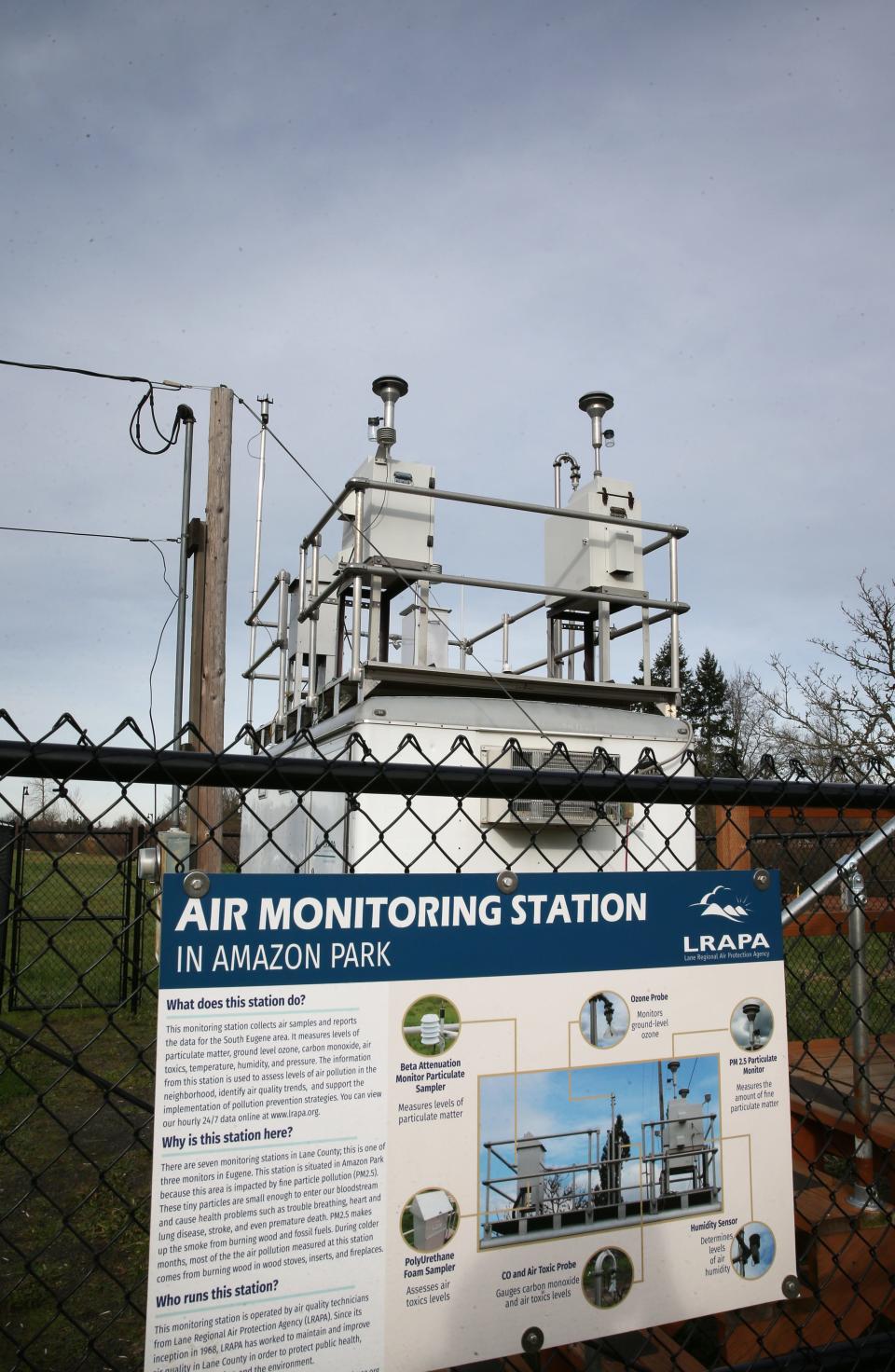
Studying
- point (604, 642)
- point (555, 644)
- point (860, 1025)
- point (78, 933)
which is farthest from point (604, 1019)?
point (78, 933)

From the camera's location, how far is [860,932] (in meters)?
2.94

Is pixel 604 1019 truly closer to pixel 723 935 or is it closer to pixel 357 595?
pixel 723 935

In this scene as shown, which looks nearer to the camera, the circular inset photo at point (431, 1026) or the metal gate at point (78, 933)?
the circular inset photo at point (431, 1026)

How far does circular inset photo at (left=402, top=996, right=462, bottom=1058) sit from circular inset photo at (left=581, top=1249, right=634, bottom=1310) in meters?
0.54

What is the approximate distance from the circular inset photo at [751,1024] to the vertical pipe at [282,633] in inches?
234

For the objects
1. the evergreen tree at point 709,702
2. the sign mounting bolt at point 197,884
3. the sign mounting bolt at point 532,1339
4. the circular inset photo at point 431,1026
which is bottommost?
the sign mounting bolt at point 532,1339

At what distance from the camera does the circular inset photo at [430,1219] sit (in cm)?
168

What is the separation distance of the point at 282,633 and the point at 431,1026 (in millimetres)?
6487

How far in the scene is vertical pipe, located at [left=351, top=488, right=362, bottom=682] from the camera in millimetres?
5430

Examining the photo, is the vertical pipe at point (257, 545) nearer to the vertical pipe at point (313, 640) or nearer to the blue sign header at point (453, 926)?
the vertical pipe at point (313, 640)

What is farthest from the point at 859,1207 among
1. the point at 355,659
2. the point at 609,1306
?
the point at 355,659

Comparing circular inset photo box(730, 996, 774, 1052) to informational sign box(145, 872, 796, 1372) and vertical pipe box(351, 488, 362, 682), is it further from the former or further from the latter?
vertical pipe box(351, 488, 362, 682)

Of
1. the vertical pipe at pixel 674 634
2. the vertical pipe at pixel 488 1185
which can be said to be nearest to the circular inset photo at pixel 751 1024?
the vertical pipe at pixel 488 1185

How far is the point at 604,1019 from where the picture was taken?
1.89 metres
